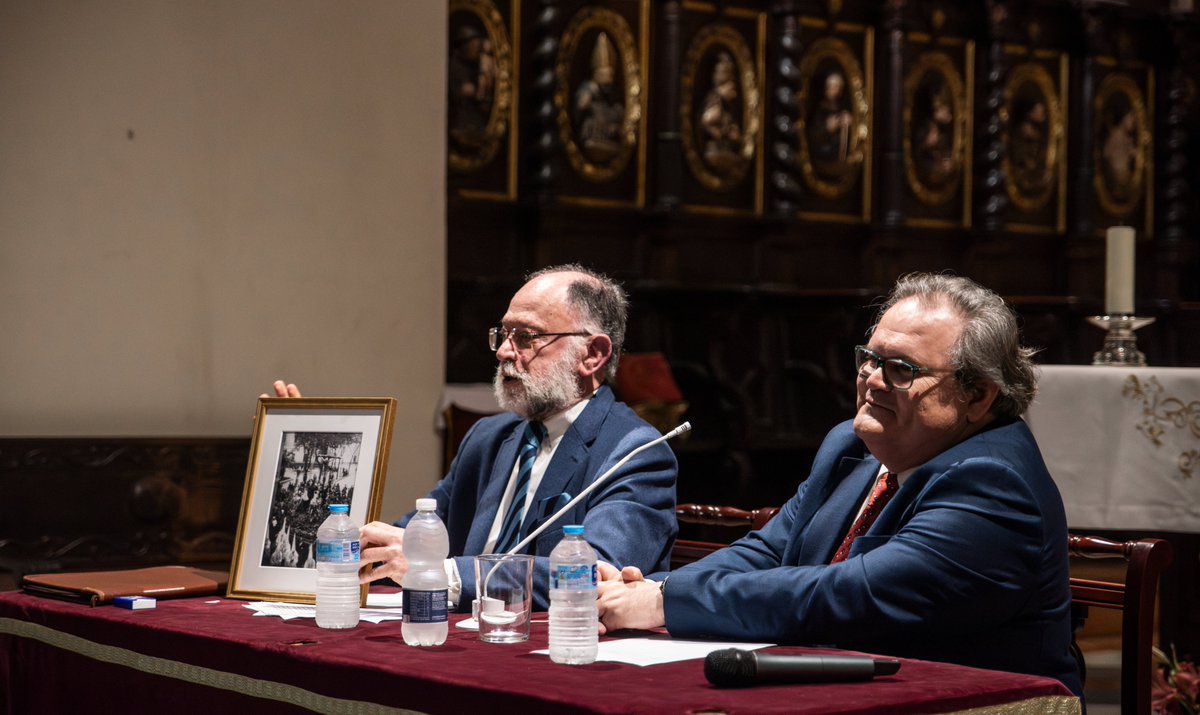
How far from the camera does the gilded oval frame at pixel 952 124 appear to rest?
33.5 feet

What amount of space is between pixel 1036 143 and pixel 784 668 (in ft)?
30.6

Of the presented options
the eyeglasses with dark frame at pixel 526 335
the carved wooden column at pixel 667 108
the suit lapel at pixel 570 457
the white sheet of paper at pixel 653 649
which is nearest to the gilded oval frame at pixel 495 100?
the carved wooden column at pixel 667 108

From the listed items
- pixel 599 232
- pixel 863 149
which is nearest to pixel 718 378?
pixel 599 232

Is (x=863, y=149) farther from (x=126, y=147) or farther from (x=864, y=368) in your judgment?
(x=864, y=368)

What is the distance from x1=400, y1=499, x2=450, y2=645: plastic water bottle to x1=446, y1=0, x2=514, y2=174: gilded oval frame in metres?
6.09

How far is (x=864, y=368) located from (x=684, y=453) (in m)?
5.95

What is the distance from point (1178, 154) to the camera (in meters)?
11.1

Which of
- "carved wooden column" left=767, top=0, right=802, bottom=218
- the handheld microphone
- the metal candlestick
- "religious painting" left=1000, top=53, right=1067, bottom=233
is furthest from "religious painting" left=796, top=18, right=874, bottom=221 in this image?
the handheld microphone

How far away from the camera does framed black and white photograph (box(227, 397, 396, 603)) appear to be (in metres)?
2.93

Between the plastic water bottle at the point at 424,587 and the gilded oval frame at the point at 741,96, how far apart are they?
6.90 metres

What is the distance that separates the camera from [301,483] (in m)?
3.01

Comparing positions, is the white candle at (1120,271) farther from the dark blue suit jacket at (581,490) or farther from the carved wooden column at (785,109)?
the carved wooden column at (785,109)

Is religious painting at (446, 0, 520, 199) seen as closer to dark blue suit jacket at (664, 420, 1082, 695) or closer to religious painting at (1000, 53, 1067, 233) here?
religious painting at (1000, 53, 1067, 233)

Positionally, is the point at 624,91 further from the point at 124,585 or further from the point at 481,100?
the point at 124,585
